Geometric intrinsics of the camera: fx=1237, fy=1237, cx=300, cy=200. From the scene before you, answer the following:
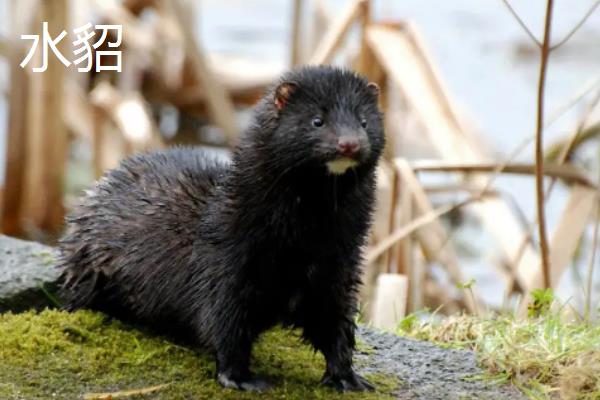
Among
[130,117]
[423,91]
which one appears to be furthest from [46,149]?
[423,91]

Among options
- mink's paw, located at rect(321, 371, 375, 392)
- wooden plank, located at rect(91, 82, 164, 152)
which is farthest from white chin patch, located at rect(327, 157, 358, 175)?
wooden plank, located at rect(91, 82, 164, 152)

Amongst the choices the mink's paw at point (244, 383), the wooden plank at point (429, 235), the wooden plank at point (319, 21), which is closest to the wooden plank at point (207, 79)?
the wooden plank at point (319, 21)

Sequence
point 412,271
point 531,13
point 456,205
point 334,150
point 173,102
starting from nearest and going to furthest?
point 334,150 < point 456,205 < point 412,271 < point 173,102 < point 531,13

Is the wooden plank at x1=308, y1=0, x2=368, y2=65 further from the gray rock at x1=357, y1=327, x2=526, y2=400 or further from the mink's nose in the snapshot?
the mink's nose

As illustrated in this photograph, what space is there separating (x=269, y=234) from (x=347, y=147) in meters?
0.47

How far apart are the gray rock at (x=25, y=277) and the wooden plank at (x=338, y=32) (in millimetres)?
2463

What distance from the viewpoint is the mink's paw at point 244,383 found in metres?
4.11

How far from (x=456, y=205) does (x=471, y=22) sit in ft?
30.4

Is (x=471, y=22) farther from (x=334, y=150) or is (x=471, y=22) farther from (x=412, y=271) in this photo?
(x=334, y=150)

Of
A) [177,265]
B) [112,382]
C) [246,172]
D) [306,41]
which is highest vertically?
[306,41]

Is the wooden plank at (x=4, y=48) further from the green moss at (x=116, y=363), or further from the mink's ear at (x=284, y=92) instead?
the mink's ear at (x=284, y=92)

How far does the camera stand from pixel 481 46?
46.3 ft

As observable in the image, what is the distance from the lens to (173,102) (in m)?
12.0

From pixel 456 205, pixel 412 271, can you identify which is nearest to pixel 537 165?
pixel 456 205
